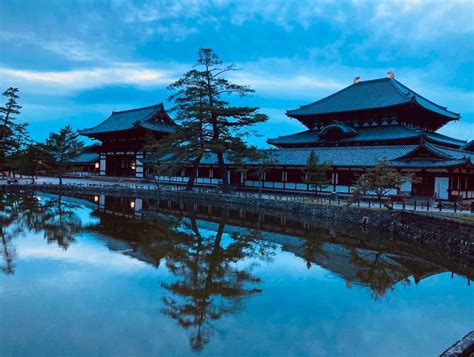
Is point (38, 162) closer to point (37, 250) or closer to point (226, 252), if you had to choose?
point (37, 250)

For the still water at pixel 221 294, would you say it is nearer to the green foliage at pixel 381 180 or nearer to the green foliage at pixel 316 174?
the green foliage at pixel 381 180

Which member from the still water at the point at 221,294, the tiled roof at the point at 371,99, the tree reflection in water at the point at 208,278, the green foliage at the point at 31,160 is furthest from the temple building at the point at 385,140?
the green foliage at the point at 31,160

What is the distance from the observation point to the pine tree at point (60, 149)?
4594 centimetres

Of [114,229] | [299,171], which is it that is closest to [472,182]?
[299,171]

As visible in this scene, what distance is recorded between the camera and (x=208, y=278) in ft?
42.1

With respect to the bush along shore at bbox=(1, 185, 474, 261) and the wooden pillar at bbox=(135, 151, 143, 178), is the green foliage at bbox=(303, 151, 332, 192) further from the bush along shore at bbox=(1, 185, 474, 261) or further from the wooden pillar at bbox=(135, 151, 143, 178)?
the wooden pillar at bbox=(135, 151, 143, 178)

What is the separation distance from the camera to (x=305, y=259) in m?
16.3

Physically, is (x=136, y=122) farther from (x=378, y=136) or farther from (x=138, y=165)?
(x=378, y=136)

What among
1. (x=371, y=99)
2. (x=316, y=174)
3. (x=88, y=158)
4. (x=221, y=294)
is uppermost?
(x=371, y=99)

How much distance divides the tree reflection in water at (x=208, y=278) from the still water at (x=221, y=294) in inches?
1.9

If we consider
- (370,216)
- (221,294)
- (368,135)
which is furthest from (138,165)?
(221,294)

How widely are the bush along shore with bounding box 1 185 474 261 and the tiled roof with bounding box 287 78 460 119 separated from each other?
17884mm

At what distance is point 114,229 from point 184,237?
434 cm

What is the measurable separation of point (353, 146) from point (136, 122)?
2982 cm
